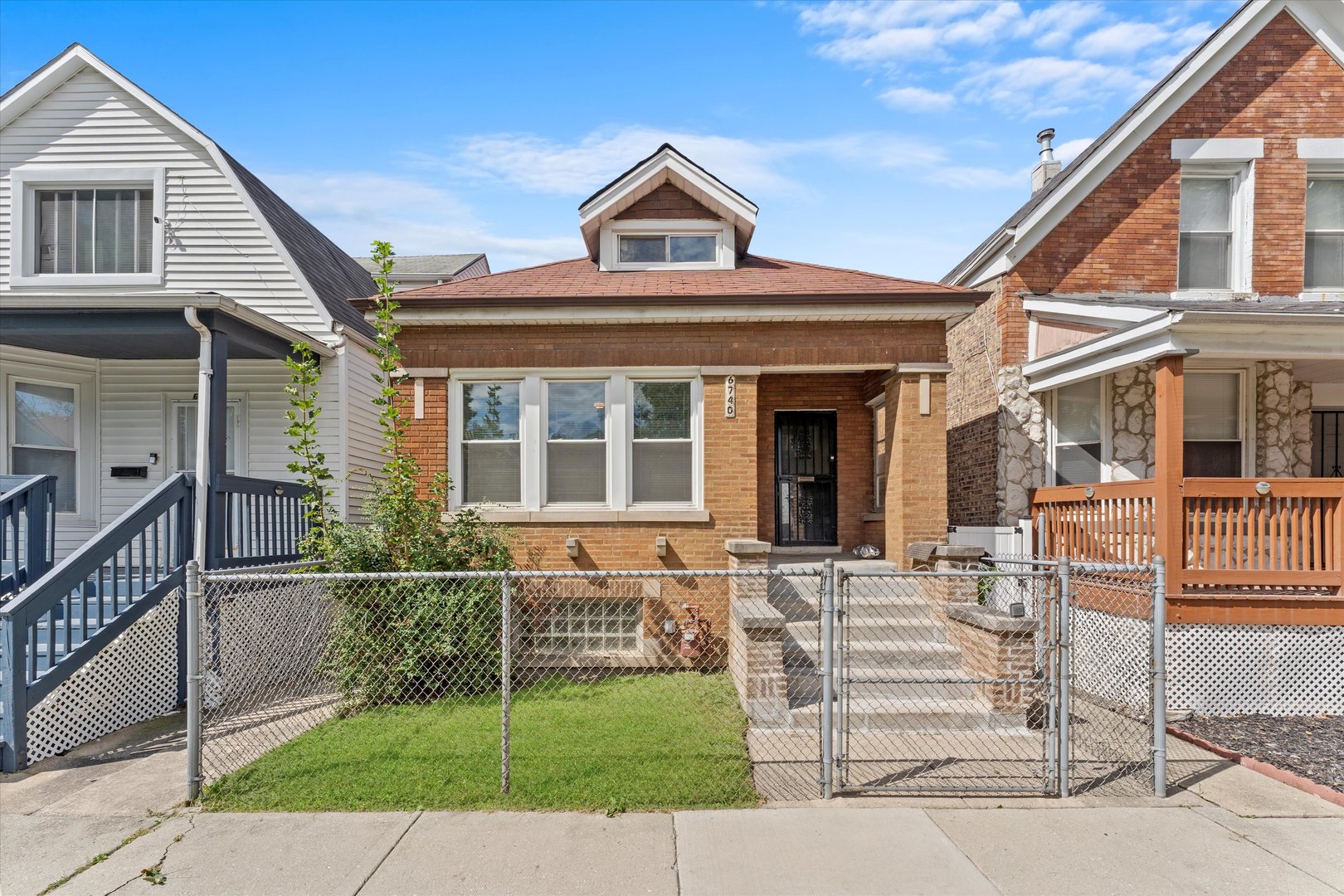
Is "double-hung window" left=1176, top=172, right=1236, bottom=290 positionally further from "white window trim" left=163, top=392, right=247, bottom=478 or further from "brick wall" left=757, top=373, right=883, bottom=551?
"white window trim" left=163, top=392, right=247, bottom=478

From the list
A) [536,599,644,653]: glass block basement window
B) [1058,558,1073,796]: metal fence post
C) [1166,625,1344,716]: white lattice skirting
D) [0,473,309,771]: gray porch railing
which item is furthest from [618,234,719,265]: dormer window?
[1166,625,1344,716]: white lattice skirting

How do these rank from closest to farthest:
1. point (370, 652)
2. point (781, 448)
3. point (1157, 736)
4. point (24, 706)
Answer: point (1157, 736), point (24, 706), point (370, 652), point (781, 448)

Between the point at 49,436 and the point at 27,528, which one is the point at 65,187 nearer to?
the point at 49,436

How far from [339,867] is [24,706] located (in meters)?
3.62

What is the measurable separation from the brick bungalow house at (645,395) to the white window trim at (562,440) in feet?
Result: 0.07

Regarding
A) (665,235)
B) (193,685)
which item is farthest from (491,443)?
(193,685)

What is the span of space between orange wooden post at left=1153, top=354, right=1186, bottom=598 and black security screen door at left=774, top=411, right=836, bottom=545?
409cm

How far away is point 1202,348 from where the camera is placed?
7.62 meters

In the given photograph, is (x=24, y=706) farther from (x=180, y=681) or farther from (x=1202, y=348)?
(x=1202, y=348)

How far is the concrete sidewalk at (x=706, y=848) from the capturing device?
4.16 m

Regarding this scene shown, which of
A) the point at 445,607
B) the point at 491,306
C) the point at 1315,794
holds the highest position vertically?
the point at 491,306

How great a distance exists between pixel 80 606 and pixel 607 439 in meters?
5.27

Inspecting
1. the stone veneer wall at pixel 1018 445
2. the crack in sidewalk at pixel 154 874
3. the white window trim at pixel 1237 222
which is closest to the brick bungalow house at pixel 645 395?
the stone veneer wall at pixel 1018 445

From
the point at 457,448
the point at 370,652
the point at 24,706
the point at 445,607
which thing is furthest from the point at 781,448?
the point at 24,706
